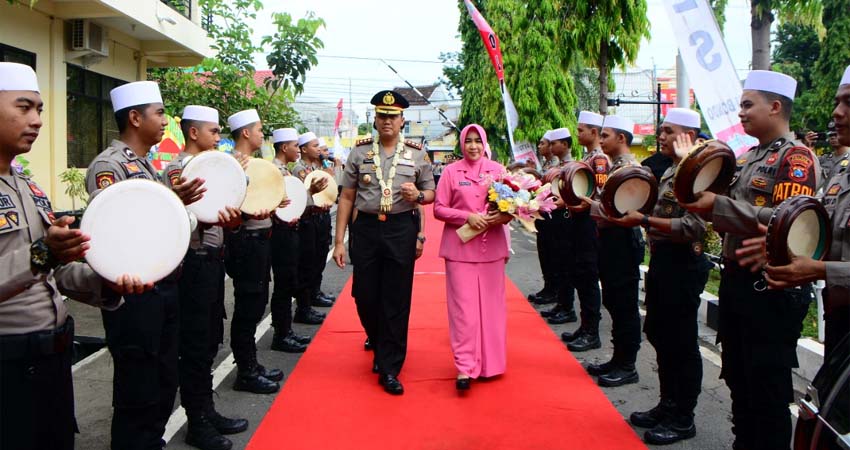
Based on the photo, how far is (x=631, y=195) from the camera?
14.2ft

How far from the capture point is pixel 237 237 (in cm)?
499

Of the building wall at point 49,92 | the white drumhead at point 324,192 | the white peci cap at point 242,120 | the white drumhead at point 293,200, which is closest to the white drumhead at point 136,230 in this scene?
the white peci cap at point 242,120

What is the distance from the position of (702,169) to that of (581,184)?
2.66m

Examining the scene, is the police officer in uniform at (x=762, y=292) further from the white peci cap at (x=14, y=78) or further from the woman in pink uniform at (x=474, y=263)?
the white peci cap at (x=14, y=78)

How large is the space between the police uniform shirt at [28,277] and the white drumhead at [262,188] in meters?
1.87

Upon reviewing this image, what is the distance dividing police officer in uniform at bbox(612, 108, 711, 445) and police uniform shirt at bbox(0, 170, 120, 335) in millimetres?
3143

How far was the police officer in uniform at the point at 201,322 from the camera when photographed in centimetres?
385

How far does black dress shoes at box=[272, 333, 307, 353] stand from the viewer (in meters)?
6.08

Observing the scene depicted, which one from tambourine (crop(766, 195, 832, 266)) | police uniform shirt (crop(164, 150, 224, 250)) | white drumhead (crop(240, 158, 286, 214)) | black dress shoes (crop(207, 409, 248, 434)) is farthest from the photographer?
white drumhead (crop(240, 158, 286, 214))

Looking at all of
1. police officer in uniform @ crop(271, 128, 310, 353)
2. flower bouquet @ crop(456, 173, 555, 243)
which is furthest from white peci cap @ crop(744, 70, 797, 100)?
police officer in uniform @ crop(271, 128, 310, 353)

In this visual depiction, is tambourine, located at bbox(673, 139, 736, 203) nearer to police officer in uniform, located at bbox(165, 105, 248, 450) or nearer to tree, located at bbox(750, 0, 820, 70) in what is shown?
police officer in uniform, located at bbox(165, 105, 248, 450)

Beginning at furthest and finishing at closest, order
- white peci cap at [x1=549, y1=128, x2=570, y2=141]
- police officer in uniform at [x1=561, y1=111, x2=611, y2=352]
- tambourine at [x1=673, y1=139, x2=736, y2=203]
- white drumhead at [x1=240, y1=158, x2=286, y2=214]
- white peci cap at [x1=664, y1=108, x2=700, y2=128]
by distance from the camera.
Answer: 1. white peci cap at [x1=549, y1=128, x2=570, y2=141]
2. police officer in uniform at [x1=561, y1=111, x2=611, y2=352]
3. white drumhead at [x1=240, y1=158, x2=286, y2=214]
4. white peci cap at [x1=664, y1=108, x2=700, y2=128]
5. tambourine at [x1=673, y1=139, x2=736, y2=203]

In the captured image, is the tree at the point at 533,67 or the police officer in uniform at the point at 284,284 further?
the tree at the point at 533,67

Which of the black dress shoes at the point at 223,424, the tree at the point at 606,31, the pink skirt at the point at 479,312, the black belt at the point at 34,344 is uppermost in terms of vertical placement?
the tree at the point at 606,31
